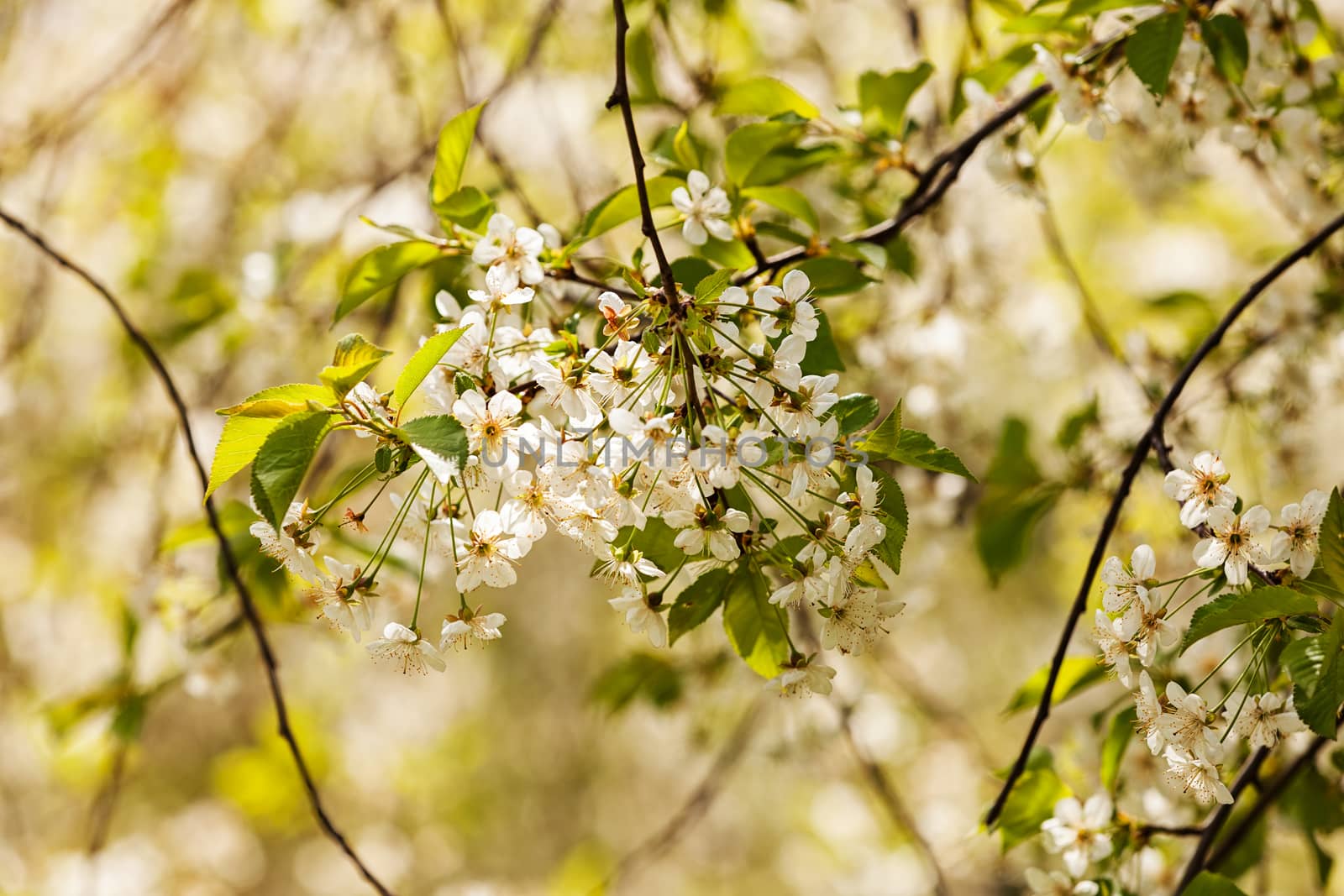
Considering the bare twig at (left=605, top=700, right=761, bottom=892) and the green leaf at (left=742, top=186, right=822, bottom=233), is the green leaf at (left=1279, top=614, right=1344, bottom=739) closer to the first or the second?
the green leaf at (left=742, top=186, right=822, bottom=233)

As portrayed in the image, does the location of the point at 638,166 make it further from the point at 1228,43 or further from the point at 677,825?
the point at 677,825

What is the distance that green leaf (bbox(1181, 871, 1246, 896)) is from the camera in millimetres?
820

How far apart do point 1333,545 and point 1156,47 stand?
18.5 inches

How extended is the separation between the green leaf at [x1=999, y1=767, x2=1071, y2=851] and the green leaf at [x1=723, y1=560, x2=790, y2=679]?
363 millimetres

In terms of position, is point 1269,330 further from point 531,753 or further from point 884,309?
point 531,753

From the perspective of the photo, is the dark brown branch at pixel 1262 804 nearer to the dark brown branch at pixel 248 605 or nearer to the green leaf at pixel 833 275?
the green leaf at pixel 833 275

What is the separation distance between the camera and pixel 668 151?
0.92 metres

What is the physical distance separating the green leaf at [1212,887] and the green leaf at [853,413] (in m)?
0.49

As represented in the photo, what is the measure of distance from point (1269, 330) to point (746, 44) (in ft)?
2.99

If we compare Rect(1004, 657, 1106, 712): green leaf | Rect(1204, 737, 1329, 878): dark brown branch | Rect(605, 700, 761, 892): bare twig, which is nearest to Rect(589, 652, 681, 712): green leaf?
Rect(605, 700, 761, 892): bare twig

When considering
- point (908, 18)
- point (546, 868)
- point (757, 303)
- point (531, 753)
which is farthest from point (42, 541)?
point (757, 303)

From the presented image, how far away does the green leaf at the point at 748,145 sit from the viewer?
0.90 meters

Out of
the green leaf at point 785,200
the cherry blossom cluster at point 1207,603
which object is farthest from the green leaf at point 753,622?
the green leaf at point 785,200

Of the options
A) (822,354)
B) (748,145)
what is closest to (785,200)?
(748,145)
